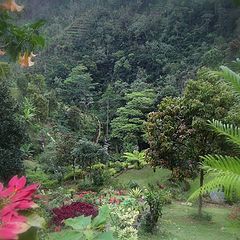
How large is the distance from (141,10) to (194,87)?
33313mm

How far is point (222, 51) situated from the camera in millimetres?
26406

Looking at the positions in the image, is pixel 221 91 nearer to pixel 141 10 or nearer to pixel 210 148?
pixel 210 148

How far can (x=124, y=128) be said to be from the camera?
19.2 metres

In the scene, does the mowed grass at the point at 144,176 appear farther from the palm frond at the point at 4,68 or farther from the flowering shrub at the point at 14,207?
the flowering shrub at the point at 14,207

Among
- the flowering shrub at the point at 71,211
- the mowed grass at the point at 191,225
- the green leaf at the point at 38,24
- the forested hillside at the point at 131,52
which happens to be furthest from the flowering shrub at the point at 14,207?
the forested hillside at the point at 131,52

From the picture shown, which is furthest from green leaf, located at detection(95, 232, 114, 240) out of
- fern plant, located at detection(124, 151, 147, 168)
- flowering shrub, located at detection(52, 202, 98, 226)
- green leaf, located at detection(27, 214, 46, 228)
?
fern plant, located at detection(124, 151, 147, 168)

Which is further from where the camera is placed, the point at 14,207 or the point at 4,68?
the point at 4,68

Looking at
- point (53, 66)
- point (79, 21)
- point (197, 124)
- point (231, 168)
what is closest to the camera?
point (231, 168)

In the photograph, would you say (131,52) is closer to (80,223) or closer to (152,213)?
(152,213)

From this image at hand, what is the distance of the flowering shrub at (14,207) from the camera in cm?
54

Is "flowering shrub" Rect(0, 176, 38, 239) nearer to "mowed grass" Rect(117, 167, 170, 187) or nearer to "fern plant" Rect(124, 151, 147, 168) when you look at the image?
"mowed grass" Rect(117, 167, 170, 187)

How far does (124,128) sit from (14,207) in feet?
61.1

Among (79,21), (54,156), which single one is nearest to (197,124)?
(54,156)

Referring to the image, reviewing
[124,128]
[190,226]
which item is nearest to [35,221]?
[190,226]
